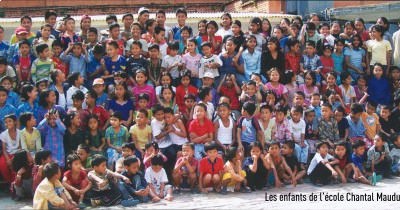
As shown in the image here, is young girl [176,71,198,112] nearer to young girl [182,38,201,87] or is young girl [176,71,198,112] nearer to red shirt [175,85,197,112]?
red shirt [175,85,197,112]

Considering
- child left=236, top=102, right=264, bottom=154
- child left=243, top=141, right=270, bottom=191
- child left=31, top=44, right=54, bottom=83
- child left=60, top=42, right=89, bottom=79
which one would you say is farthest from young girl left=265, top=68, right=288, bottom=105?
child left=31, top=44, right=54, bottom=83

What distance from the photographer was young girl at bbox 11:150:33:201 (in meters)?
6.82

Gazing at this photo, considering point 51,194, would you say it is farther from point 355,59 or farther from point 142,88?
point 355,59

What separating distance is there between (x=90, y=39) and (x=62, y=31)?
611mm

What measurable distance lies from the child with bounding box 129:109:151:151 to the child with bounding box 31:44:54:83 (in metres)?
1.78

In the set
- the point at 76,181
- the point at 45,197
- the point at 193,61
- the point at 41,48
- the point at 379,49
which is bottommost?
the point at 45,197

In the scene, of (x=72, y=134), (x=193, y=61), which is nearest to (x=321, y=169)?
(x=193, y=61)

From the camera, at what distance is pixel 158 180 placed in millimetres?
6996

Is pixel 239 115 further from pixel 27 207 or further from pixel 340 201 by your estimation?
pixel 27 207

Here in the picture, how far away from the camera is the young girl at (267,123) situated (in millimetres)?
8062

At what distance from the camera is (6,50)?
29.8 ft

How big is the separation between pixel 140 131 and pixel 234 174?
1.52 m

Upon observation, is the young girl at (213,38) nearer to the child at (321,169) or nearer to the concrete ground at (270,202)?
the child at (321,169)

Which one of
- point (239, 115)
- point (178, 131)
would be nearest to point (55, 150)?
point (178, 131)
